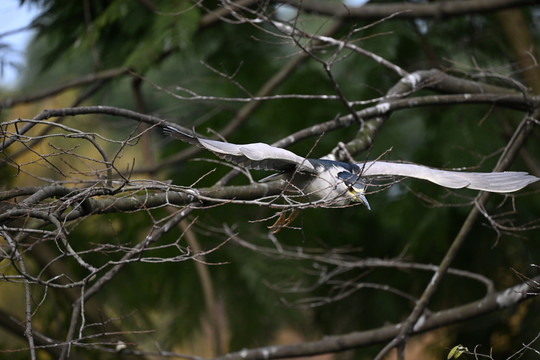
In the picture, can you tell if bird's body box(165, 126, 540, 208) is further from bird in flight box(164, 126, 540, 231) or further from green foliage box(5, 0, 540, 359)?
green foliage box(5, 0, 540, 359)

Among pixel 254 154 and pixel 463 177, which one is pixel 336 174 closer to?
pixel 254 154

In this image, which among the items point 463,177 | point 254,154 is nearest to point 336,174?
point 254,154

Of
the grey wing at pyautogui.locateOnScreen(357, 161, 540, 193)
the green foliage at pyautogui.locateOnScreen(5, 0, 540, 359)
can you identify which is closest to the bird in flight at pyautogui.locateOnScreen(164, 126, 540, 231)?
the grey wing at pyautogui.locateOnScreen(357, 161, 540, 193)

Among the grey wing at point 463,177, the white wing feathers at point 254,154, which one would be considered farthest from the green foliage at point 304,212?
the white wing feathers at point 254,154

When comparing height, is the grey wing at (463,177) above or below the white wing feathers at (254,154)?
below

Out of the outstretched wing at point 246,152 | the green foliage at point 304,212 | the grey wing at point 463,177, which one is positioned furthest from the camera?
the green foliage at point 304,212

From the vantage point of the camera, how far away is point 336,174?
281 centimetres

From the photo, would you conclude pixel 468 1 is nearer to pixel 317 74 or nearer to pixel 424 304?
pixel 317 74

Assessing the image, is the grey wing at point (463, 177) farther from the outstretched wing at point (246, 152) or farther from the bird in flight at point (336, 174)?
the outstretched wing at point (246, 152)

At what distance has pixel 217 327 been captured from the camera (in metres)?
4.87

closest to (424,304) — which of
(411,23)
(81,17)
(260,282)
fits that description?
(260,282)

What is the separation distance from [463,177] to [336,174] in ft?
2.04

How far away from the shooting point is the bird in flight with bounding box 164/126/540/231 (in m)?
2.52

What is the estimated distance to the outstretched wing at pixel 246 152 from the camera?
7.98ft
